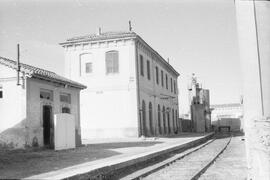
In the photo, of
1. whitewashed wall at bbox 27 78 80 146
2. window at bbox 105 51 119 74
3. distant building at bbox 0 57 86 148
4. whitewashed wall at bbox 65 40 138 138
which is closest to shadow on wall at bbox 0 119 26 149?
distant building at bbox 0 57 86 148

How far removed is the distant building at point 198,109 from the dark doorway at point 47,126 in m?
29.5

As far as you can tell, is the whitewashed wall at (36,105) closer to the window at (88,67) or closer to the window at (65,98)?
the window at (65,98)

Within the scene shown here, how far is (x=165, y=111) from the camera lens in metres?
35.0

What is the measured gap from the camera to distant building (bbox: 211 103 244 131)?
55.4m

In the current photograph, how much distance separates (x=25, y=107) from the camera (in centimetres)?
1514

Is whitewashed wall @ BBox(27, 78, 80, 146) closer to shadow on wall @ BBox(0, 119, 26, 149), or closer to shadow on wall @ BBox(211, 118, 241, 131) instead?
shadow on wall @ BBox(0, 119, 26, 149)

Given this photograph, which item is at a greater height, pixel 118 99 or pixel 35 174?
pixel 118 99

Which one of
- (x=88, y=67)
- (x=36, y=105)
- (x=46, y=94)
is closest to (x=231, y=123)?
(x=88, y=67)

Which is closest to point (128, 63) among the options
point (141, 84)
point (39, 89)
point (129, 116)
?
point (141, 84)

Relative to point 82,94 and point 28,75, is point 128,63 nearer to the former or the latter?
point 82,94

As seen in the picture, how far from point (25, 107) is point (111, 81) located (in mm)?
11778

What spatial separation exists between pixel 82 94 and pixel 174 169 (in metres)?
17.1

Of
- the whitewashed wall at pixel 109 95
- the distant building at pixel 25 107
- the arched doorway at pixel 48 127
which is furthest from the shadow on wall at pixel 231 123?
the distant building at pixel 25 107

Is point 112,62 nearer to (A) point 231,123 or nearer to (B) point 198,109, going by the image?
(B) point 198,109
